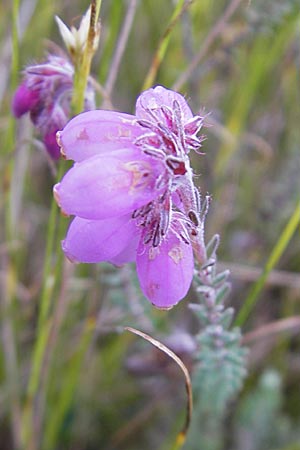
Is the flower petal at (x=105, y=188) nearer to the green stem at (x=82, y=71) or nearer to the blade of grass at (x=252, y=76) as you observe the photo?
the green stem at (x=82, y=71)

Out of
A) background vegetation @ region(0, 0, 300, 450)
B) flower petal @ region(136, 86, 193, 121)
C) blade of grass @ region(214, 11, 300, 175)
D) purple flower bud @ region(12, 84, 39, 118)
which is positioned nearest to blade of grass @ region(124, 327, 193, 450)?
background vegetation @ region(0, 0, 300, 450)

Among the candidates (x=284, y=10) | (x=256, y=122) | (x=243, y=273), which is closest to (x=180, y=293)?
(x=243, y=273)

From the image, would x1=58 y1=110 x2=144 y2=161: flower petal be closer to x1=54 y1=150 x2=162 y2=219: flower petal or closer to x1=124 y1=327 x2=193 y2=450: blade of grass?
x1=54 y1=150 x2=162 y2=219: flower petal

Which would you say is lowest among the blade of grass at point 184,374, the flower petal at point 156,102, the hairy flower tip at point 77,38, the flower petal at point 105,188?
the blade of grass at point 184,374

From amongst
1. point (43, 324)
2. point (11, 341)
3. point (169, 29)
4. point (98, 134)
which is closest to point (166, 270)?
point (98, 134)

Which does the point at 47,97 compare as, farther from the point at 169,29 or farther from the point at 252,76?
the point at 252,76

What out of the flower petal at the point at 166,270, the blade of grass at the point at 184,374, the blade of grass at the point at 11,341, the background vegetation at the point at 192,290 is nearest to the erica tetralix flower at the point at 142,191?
the flower petal at the point at 166,270
